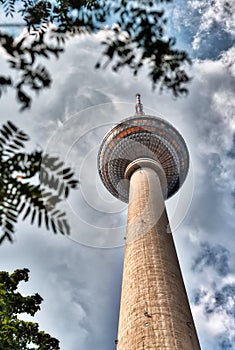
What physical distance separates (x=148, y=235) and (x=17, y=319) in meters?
7.67

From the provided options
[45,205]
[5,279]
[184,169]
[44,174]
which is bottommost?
[45,205]

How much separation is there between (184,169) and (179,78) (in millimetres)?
27798

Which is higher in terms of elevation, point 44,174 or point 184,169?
point 184,169

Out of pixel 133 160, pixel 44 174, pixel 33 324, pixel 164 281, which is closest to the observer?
pixel 44 174

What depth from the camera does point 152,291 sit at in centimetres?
1342

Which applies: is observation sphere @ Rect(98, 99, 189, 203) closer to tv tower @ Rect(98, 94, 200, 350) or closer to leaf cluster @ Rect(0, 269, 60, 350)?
tv tower @ Rect(98, 94, 200, 350)

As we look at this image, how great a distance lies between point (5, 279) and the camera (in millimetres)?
13008

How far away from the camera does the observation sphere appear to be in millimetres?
27688

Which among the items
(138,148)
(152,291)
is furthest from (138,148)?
(152,291)

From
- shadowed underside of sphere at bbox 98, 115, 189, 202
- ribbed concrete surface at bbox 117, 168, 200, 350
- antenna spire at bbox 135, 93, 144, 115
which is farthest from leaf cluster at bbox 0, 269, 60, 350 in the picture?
antenna spire at bbox 135, 93, 144, 115

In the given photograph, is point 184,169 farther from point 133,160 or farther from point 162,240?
point 162,240

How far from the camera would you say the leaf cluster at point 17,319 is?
35.1 ft

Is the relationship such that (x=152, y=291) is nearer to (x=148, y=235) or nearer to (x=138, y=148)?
(x=148, y=235)

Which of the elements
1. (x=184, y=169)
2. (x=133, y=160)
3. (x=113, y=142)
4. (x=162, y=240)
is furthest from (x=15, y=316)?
(x=184, y=169)
